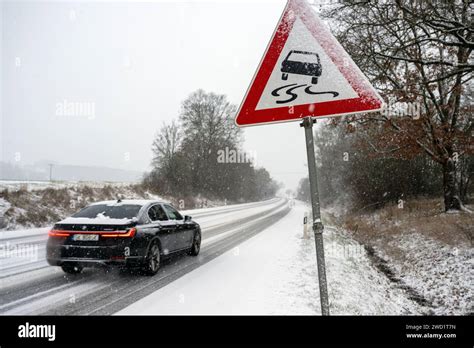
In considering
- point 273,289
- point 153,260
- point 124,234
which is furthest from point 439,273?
point 124,234

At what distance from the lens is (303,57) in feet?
7.11

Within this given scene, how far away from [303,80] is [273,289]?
15.1ft

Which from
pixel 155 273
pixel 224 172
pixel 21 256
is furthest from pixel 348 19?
pixel 224 172

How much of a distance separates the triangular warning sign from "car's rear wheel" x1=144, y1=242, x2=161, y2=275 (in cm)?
501

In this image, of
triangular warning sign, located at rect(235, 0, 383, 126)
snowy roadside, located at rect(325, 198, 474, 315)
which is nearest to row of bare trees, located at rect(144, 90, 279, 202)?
snowy roadside, located at rect(325, 198, 474, 315)

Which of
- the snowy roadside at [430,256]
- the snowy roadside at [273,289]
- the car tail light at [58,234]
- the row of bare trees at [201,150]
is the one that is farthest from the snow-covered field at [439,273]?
the row of bare trees at [201,150]

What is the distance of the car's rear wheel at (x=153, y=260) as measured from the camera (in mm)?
6390

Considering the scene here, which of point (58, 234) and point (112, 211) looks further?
point (112, 211)

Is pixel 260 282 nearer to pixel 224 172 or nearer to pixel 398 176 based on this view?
pixel 398 176

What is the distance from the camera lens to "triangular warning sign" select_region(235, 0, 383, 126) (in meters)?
2.09

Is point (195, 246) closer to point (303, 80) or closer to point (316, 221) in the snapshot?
point (316, 221)

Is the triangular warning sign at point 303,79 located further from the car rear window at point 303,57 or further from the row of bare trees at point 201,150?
the row of bare trees at point 201,150

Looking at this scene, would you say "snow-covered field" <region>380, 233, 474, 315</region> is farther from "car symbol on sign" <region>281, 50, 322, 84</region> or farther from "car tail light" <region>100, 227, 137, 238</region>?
"car symbol on sign" <region>281, 50, 322, 84</region>
